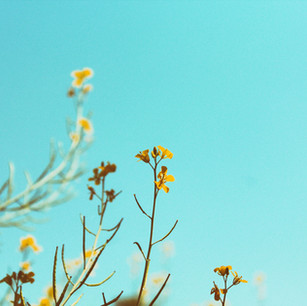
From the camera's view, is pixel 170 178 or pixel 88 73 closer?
pixel 170 178

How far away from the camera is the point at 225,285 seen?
4.64ft

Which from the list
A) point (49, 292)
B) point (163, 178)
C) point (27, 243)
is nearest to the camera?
point (163, 178)

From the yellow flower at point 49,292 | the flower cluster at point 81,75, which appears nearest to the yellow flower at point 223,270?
the yellow flower at point 49,292

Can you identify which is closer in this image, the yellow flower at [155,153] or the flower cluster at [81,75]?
the yellow flower at [155,153]

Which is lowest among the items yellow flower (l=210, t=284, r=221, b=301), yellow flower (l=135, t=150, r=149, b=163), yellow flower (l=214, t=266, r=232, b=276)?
yellow flower (l=210, t=284, r=221, b=301)

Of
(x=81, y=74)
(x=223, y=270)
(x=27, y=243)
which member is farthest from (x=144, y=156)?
(x=81, y=74)

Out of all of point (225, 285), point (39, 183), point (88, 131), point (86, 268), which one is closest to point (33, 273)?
point (86, 268)

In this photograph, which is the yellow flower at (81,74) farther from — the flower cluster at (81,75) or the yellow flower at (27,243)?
the yellow flower at (27,243)

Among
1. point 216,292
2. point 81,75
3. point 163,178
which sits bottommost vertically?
point 216,292

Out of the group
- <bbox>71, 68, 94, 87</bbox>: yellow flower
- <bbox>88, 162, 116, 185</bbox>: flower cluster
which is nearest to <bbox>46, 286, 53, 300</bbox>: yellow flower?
<bbox>88, 162, 116, 185</bbox>: flower cluster

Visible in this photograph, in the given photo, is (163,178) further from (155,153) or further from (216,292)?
(216,292)

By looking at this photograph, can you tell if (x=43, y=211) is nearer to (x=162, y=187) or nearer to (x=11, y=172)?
(x=11, y=172)

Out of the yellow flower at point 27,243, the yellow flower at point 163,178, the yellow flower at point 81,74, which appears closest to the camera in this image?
the yellow flower at point 163,178

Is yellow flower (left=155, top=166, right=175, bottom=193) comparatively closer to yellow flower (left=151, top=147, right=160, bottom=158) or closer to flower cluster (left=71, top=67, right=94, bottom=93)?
yellow flower (left=151, top=147, right=160, bottom=158)
